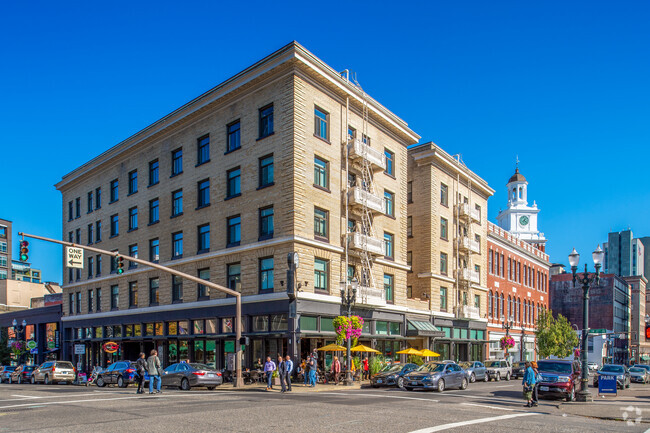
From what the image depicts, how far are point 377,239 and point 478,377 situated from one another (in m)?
11.5

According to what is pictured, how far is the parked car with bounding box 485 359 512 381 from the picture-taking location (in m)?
42.5

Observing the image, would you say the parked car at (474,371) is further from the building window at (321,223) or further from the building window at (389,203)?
the building window at (321,223)

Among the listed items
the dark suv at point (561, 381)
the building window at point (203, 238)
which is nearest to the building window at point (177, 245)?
the building window at point (203, 238)

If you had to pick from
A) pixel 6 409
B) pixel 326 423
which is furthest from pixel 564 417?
pixel 6 409

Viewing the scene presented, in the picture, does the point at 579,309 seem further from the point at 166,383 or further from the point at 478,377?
the point at 166,383

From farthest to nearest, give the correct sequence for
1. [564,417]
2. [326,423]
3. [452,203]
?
[452,203] → [564,417] → [326,423]

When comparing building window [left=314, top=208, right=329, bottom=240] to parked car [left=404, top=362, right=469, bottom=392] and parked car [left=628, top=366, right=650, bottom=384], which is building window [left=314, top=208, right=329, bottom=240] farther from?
parked car [left=628, top=366, right=650, bottom=384]

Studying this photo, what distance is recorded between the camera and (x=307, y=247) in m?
34.5

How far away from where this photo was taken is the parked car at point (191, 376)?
28500mm

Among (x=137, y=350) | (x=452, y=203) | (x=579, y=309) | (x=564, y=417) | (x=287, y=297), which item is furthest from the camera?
(x=579, y=309)

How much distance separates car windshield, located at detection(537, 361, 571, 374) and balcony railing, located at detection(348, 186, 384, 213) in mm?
15542

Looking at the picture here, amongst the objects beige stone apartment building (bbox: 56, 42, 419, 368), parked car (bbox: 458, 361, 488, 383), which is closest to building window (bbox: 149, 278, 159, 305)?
beige stone apartment building (bbox: 56, 42, 419, 368)

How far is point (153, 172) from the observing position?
46156 mm

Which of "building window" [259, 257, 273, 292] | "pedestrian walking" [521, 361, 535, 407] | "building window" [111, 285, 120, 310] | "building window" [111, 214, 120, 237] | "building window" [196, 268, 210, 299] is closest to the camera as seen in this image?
"pedestrian walking" [521, 361, 535, 407]
